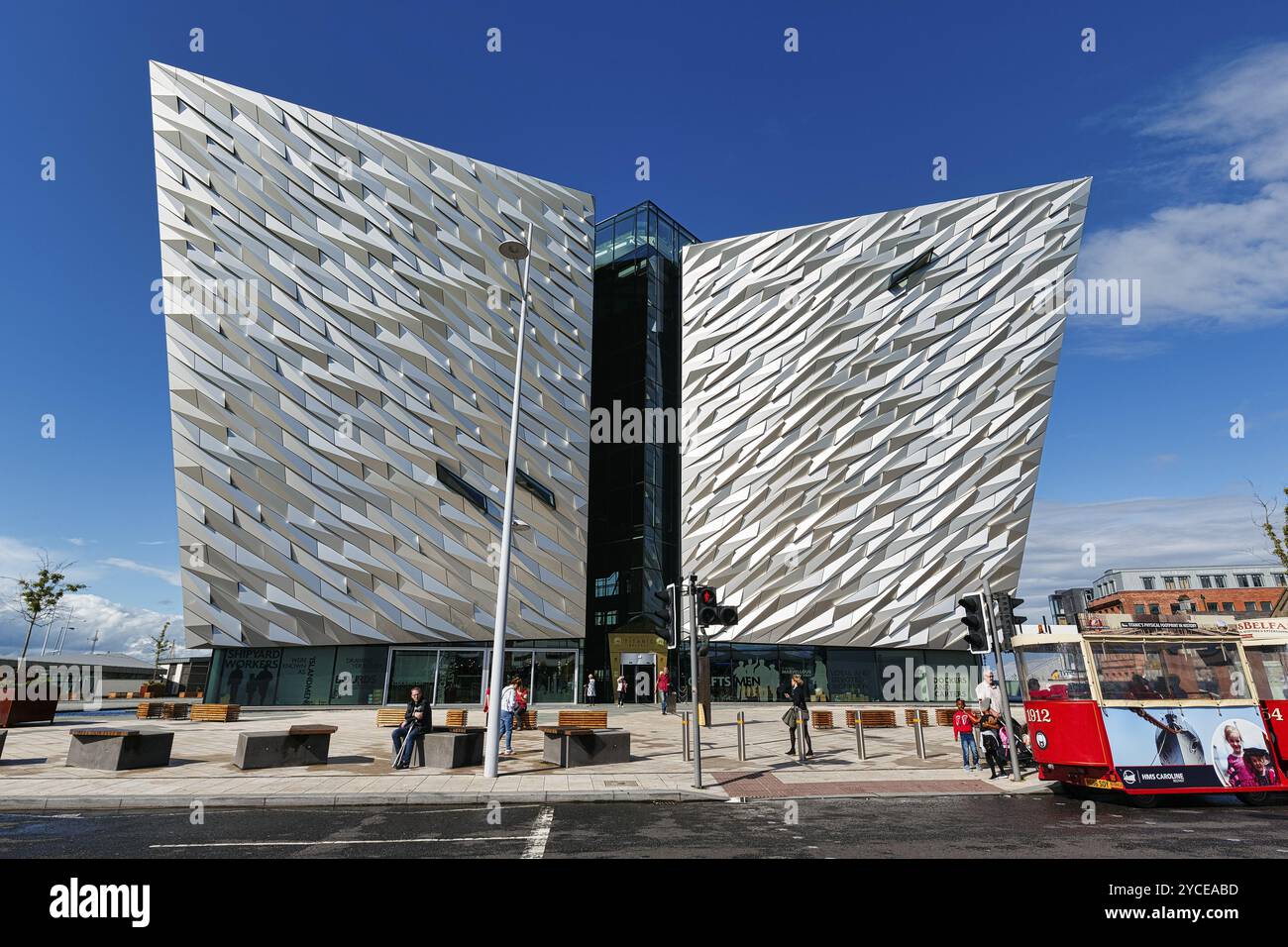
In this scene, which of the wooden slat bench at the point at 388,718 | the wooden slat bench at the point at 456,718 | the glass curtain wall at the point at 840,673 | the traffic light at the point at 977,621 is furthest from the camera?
the glass curtain wall at the point at 840,673

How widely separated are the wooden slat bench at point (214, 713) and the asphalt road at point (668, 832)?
1652 cm

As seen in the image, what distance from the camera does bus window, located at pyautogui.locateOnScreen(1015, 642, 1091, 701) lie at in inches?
445

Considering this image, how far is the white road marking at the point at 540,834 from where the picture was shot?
709cm

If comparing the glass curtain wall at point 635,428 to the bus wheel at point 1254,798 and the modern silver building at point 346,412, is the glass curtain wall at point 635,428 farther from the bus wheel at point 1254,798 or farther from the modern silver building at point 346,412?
the bus wheel at point 1254,798

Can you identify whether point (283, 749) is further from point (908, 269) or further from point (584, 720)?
point (908, 269)

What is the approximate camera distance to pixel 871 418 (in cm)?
3894

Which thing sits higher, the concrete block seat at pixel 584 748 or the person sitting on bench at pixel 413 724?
the person sitting on bench at pixel 413 724

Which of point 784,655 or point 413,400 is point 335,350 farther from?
point 784,655

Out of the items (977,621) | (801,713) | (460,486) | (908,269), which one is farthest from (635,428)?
(977,621)

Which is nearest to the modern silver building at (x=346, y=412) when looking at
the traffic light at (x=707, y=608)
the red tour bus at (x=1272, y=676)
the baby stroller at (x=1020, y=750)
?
the traffic light at (x=707, y=608)

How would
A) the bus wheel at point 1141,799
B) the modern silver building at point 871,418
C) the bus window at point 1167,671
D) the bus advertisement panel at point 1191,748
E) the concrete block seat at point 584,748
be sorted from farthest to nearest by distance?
the modern silver building at point 871,418 → the concrete block seat at point 584,748 → the bus window at point 1167,671 → the bus advertisement panel at point 1191,748 → the bus wheel at point 1141,799

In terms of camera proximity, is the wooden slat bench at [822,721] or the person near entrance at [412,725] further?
the wooden slat bench at [822,721]

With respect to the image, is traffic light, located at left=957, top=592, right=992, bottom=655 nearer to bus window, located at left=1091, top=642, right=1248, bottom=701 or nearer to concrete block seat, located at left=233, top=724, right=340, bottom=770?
bus window, located at left=1091, top=642, right=1248, bottom=701
